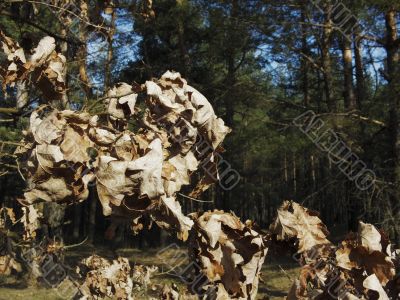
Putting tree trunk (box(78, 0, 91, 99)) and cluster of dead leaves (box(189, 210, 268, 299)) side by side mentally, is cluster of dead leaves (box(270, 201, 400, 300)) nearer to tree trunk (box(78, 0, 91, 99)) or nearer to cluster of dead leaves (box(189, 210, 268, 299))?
cluster of dead leaves (box(189, 210, 268, 299))

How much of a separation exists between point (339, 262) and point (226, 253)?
0.42 metres

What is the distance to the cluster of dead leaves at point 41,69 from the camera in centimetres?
196

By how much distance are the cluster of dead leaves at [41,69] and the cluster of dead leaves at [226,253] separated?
857 mm

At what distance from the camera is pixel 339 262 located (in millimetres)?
1699

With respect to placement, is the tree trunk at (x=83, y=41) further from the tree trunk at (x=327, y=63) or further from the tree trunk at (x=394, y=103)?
the tree trunk at (x=327, y=63)

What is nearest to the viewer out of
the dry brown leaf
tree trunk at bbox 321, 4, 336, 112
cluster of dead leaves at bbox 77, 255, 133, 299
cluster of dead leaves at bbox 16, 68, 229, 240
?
cluster of dead leaves at bbox 16, 68, 229, 240

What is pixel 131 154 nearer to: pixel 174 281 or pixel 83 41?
pixel 83 41

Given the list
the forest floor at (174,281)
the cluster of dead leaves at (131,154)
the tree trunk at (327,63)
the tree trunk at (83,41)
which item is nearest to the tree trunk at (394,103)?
the tree trunk at (327,63)

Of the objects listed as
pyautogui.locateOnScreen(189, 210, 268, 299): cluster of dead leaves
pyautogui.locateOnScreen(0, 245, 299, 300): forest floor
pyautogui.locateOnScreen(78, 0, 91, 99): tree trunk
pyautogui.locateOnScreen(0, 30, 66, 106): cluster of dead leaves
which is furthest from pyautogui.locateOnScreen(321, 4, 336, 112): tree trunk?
pyautogui.locateOnScreen(189, 210, 268, 299): cluster of dead leaves

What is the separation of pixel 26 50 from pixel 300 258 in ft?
7.39

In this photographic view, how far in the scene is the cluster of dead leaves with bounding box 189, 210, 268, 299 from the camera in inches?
60.0

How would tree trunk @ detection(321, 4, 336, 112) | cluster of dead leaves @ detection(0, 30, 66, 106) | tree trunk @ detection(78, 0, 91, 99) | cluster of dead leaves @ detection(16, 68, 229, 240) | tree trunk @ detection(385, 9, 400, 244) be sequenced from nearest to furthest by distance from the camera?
cluster of dead leaves @ detection(16, 68, 229, 240) < cluster of dead leaves @ detection(0, 30, 66, 106) < tree trunk @ detection(78, 0, 91, 99) < tree trunk @ detection(385, 9, 400, 244) < tree trunk @ detection(321, 4, 336, 112)

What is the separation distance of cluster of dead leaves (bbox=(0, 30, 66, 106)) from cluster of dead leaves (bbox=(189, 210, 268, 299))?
86 cm

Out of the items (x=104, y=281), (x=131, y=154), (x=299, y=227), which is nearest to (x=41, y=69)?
(x=131, y=154)
